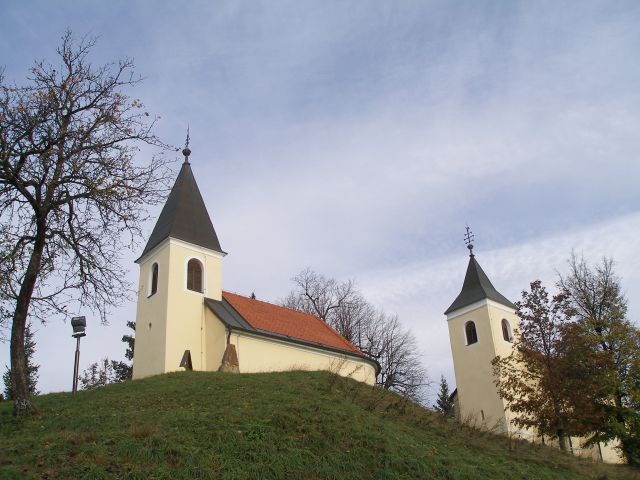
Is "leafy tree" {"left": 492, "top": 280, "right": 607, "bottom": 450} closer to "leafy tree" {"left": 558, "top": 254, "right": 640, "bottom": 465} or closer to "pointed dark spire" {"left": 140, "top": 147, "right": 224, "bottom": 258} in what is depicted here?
"leafy tree" {"left": 558, "top": 254, "right": 640, "bottom": 465}

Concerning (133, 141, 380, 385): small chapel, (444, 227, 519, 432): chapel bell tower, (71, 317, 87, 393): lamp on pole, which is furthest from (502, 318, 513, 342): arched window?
(71, 317, 87, 393): lamp on pole

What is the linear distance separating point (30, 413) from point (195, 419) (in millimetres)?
3843

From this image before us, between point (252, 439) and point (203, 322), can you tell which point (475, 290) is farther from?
point (252, 439)

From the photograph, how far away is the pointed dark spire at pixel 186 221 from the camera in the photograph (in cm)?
2498

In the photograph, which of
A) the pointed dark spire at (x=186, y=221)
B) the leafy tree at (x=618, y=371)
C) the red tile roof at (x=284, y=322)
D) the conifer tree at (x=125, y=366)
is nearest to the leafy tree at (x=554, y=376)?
the leafy tree at (x=618, y=371)

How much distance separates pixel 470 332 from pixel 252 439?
2594cm

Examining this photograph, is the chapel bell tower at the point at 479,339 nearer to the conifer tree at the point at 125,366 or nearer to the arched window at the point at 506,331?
the arched window at the point at 506,331

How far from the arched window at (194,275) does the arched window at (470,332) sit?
1730cm

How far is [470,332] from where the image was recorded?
34969 mm

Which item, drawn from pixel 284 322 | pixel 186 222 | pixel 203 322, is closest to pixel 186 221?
pixel 186 222

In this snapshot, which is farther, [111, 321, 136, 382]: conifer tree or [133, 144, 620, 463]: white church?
[111, 321, 136, 382]: conifer tree

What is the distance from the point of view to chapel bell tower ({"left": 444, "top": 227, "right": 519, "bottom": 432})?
106 ft

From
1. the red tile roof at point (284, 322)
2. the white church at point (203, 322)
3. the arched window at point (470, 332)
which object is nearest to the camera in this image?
the white church at point (203, 322)

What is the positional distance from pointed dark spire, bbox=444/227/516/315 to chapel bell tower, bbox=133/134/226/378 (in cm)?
1641
